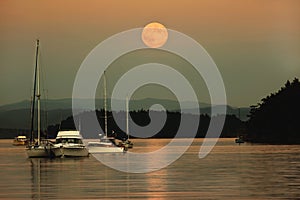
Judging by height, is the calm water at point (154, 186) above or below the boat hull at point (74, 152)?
below

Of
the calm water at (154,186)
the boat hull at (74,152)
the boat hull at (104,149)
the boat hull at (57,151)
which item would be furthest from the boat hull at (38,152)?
the calm water at (154,186)

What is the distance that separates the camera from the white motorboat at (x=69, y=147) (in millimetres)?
111375

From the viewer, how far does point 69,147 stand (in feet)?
366

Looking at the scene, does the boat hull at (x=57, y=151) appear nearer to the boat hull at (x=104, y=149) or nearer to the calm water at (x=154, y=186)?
the boat hull at (x=104, y=149)

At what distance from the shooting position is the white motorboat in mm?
111375

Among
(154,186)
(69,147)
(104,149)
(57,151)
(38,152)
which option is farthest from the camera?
(104,149)

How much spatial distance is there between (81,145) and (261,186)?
64317mm

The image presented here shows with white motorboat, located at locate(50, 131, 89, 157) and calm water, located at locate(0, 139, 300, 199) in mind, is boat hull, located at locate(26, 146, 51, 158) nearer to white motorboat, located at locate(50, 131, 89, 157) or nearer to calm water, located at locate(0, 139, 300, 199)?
white motorboat, located at locate(50, 131, 89, 157)

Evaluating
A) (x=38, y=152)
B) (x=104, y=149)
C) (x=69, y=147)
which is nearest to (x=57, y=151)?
(x=69, y=147)

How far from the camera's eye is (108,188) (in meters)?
52.4

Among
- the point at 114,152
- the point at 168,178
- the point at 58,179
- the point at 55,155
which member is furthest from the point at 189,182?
the point at 114,152

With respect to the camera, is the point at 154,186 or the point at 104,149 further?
the point at 104,149

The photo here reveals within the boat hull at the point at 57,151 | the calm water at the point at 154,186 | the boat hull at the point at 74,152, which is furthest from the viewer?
the boat hull at the point at 57,151

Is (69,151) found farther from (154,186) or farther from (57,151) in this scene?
(154,186)
